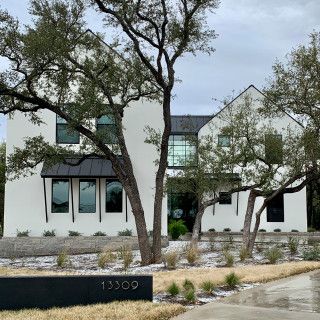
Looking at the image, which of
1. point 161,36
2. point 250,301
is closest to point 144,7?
point 161,36

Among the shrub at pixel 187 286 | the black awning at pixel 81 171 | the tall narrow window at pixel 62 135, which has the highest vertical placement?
the tall narrow window at pixel 62 135

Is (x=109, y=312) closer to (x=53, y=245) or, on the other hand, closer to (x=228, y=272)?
(x=228, y=272)

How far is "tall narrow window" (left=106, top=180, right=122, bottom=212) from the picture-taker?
90.6 ft

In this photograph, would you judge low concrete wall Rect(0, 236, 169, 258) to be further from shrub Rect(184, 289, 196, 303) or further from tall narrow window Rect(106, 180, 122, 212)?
shrub Rect(184, 289, 196, 303)

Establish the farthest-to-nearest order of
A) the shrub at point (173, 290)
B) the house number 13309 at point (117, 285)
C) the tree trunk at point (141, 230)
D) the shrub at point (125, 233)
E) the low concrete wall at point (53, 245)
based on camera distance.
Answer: the shrub at point (125, 233) → the low concrete wall at point (53, 245) → the tree trunk at point (141, 230) → the shrub at point (173, 290) → the house number 13309 at point (117, 285)

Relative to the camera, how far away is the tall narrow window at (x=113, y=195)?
2761cm

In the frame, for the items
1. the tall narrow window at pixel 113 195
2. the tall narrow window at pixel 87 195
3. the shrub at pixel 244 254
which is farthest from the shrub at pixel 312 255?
the tall narrow window at pixel 87 195

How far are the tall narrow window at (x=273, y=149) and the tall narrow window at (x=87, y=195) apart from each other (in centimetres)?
899

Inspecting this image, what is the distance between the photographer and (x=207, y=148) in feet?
75.8

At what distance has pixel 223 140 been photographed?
80.6 ft

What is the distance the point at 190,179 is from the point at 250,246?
3788 mm

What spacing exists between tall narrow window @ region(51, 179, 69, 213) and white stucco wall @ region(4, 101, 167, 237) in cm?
23

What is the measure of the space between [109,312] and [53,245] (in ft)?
51.7

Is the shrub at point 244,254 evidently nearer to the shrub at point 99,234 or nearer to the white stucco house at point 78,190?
the white stucco house at point 78,190
